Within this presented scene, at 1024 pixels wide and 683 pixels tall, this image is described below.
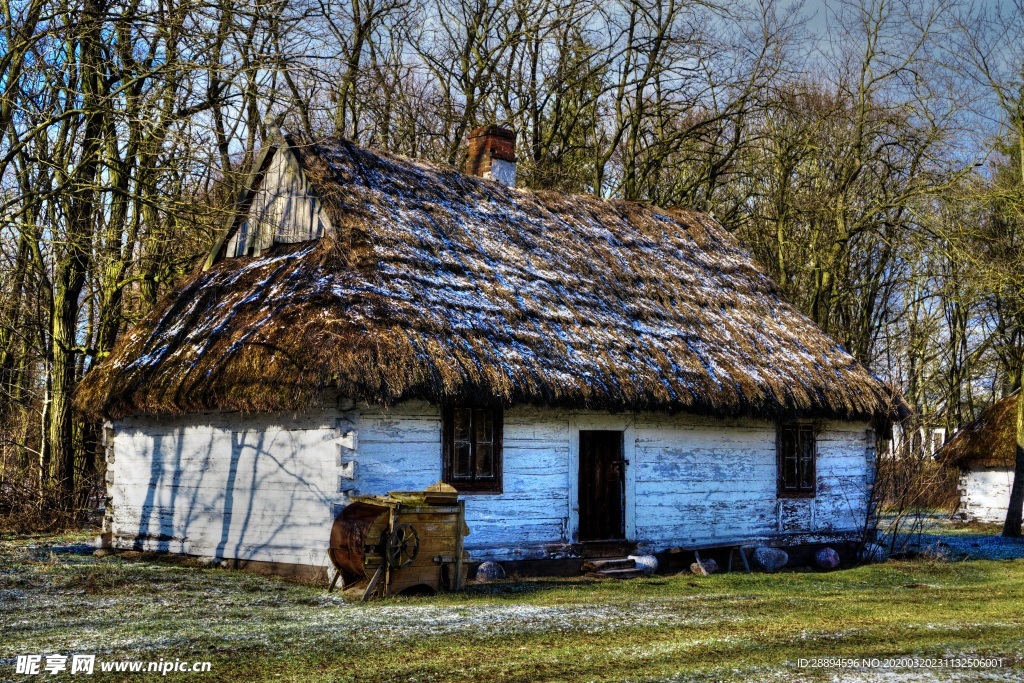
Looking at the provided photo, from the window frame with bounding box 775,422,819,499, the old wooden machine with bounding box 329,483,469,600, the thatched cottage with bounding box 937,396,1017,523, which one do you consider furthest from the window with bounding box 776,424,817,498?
the thatched cottage with bounding box 937,396,1017,523

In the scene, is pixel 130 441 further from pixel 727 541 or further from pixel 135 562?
pixel 727 541

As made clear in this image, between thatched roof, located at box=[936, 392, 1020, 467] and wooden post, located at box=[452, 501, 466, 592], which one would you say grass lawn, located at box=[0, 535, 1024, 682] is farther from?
thatched roof, located at box=[936, 392, 1020, 467]

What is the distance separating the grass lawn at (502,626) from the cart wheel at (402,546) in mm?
400

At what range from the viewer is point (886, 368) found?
33.7 meters

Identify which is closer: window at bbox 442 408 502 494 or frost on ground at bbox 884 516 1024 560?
window at bbox 442 408 502 494

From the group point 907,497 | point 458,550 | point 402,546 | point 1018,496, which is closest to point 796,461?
point 907,497

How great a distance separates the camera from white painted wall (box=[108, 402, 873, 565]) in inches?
468

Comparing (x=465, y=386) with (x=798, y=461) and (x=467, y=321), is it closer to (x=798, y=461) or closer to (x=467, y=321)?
(x=467, y=321)

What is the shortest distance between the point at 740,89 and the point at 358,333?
15.2 meters

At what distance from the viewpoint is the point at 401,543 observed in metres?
10.4

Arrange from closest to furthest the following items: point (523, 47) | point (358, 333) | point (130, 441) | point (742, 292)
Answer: point (358, 333) → point (130, 441) → point (742, 292) → point (523, 47)

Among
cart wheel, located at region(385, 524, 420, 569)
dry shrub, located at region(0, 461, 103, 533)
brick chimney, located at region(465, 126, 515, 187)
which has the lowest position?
dry shrub, located at region(0, 461, 103, 533)

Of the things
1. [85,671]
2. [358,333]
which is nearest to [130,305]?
[358,333]

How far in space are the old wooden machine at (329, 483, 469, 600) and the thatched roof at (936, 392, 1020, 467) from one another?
17.8 m
